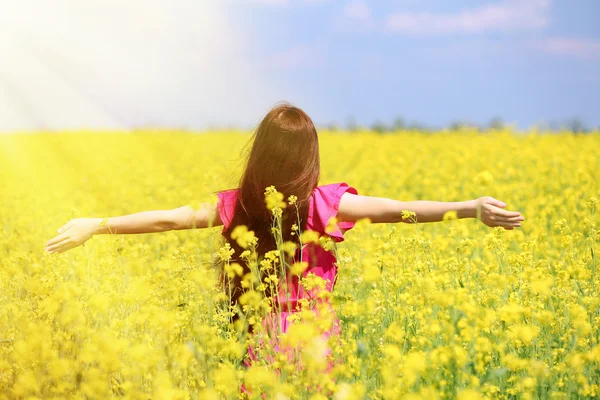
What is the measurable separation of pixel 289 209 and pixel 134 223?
77cm

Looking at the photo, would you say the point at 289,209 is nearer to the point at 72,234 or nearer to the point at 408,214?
the point at 408,214

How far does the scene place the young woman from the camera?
351 centimetres

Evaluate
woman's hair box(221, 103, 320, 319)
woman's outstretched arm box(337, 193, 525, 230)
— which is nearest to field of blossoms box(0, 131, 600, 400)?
woman's outstretched arm box(337, 193, 525, 230)

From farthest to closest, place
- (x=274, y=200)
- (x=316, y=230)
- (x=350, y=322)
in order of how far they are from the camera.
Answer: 1. (x=316, y=230)
2. (x=274, y=200)
3. (x=350, y=322)

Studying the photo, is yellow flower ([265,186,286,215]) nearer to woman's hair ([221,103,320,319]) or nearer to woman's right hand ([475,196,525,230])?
woman's hair ([221,103,320,319])

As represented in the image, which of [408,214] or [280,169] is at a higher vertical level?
[280,169]

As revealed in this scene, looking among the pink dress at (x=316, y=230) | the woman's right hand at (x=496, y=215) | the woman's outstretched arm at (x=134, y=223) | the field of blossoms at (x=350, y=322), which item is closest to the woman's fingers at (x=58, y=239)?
the woman's outstretched arm at (x=134, y=223)

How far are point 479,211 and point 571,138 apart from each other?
12210 millimetres

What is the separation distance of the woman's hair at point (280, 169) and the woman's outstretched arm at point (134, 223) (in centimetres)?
17

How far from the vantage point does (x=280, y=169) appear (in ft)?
11.8

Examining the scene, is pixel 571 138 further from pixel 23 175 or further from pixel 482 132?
pixel 23 175

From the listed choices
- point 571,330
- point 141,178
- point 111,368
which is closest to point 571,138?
point 141,178

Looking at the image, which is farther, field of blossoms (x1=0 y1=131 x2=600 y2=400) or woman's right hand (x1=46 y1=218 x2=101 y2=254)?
woman's right hand (x1=46 y1=218 x2=101 y2=254)

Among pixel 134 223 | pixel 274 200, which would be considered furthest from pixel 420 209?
pixel 134 223
